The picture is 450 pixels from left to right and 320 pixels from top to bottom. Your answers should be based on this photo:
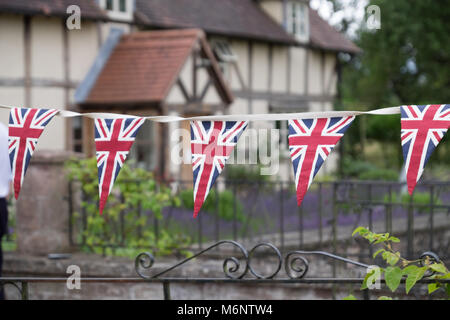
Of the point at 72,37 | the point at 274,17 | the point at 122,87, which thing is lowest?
the point at 122,87

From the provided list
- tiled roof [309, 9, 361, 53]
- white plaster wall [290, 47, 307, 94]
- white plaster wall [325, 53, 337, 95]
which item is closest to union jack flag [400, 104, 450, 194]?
white plaster wall [290, 47, 307, 94]

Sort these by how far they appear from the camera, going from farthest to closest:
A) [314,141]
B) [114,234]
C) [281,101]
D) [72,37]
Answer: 1. [281,101]
2. [72,37]
3. [114,234]
4. [314,141]

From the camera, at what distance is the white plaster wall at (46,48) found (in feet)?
45.7

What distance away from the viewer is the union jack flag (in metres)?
3.98

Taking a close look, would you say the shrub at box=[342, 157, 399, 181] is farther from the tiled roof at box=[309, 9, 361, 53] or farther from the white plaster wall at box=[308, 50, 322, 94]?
the tiled roof at box=[309, 9, 361, 53]

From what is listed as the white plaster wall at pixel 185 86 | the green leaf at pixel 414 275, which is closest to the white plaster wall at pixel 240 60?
the white plaster wall at pixel 185 86

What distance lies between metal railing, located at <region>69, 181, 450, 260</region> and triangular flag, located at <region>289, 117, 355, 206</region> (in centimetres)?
228

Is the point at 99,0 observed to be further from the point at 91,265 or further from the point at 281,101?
the point at 91,265

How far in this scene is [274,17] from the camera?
2031 cm

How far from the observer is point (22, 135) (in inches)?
189

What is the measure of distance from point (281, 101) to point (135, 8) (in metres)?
5.41

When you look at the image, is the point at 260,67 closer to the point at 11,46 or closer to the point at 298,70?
the point at 298,70

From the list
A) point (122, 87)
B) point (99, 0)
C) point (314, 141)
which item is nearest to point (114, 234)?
point (314, 141)

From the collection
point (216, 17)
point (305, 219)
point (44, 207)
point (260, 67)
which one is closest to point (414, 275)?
point (44, 207)
